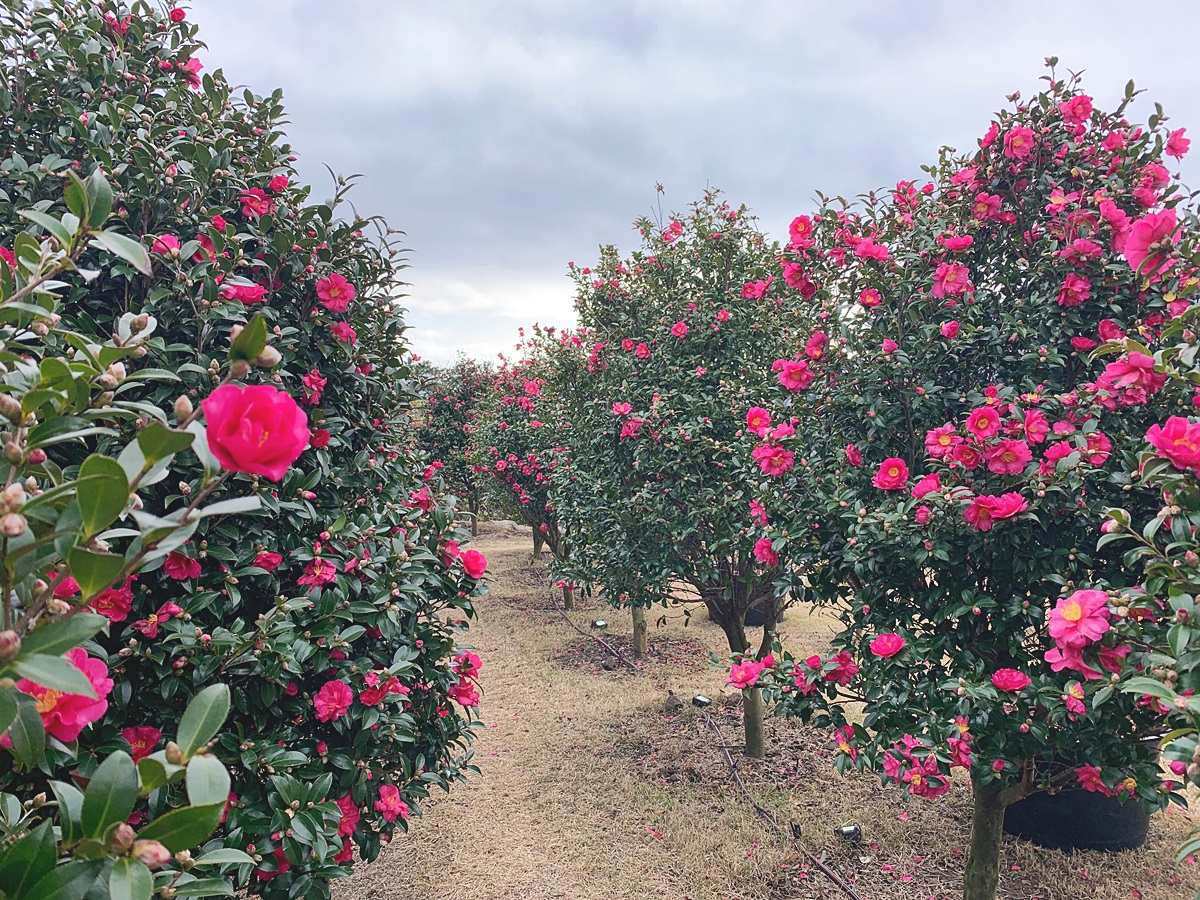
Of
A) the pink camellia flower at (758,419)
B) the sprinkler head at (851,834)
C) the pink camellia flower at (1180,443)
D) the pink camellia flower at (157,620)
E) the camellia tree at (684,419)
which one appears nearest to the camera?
the pink camellia flower at (1180,443)

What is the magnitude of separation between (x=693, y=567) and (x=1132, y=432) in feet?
8.05

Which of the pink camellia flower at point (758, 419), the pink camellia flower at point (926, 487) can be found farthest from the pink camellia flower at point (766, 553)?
the pink camellia flower at point (926, 487)

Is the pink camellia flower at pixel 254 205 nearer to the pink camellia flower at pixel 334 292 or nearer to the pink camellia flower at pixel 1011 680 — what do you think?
the pink camellia flower at pixel 334 292

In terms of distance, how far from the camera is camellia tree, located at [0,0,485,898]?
1.63m

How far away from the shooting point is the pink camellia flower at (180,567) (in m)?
1.60

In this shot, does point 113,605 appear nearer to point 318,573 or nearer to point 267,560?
point 267,560

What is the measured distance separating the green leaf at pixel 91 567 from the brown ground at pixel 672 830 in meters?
2.84

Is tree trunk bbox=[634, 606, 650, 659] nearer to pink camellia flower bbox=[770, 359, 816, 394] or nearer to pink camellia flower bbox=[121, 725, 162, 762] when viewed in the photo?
pink camellia flower bbox=[770, 359, 816, 394]

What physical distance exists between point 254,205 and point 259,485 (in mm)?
888

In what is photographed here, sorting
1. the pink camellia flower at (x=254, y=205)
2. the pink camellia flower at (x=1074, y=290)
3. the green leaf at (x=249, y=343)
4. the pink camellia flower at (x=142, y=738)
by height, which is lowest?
the pink camellia flower at (x=142, y=738)

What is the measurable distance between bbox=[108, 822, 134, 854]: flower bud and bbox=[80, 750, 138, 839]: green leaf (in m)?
0.06

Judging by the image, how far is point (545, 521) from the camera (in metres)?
8.83

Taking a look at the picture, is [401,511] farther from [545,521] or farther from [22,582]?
[545,521]

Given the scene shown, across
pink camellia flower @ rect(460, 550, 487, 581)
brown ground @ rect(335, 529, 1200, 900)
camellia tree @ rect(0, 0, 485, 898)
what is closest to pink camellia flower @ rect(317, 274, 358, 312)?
camellia tree @ rect(0, 0, 485, 898)
